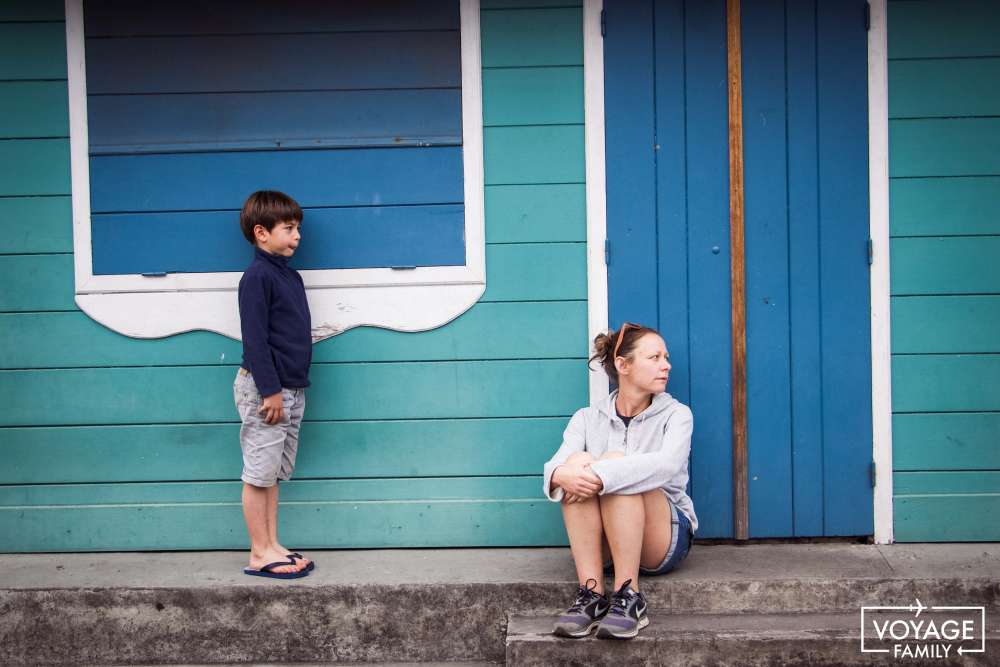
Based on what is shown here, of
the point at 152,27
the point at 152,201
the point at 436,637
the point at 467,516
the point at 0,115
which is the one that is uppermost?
the point at 152,27

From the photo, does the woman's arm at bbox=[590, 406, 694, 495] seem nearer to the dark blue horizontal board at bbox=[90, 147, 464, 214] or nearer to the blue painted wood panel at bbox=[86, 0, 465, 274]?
the blue painted wood panel at bbox=[86, 0, 465, 274]

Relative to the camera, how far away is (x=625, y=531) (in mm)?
2955

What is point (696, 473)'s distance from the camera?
3.57 m

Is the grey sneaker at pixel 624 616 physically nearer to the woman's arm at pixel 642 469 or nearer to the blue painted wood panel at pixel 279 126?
the woman's arm at pixel 642 469

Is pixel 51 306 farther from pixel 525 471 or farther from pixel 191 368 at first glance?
pixel 525 471

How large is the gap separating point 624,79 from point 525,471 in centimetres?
160

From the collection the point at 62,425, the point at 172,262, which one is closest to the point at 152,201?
the point at 172,262

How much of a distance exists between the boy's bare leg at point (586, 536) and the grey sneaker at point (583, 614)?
0.02 metres

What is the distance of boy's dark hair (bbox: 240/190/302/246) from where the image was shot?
333cm

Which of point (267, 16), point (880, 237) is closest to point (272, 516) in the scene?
point (267, 16)

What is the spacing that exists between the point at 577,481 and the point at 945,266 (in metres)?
1.76

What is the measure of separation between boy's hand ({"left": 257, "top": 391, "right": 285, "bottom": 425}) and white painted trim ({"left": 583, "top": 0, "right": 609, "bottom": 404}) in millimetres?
1203

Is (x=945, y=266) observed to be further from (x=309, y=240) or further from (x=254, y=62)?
(x=254, y=62)

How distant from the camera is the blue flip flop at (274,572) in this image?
3.30 m
